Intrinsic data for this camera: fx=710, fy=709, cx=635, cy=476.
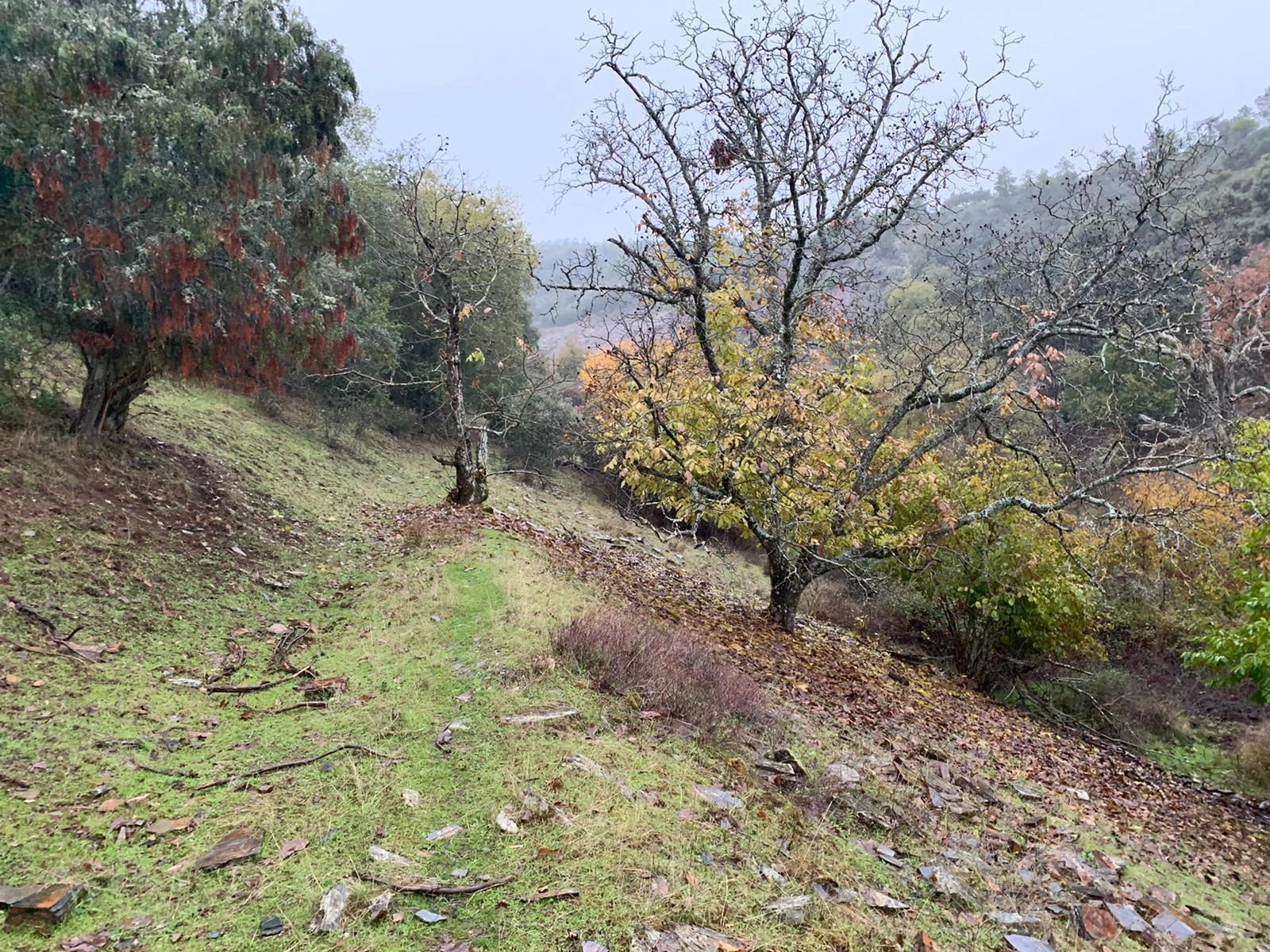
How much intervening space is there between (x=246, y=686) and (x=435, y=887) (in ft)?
10.9

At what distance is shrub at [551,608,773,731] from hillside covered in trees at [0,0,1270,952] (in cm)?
6

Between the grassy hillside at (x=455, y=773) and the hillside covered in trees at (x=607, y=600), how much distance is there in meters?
0.04

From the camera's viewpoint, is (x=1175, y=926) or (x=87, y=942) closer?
(x=87, y=942)

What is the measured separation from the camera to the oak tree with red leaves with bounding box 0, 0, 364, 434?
7.21 meters

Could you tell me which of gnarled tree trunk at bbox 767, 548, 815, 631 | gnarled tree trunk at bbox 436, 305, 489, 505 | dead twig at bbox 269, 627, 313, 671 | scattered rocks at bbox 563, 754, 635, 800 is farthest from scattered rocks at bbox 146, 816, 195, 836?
gnarled tree trunk at bbox 436, 305, 489, 505

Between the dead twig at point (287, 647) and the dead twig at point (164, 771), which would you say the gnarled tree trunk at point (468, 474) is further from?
the dead twig at point (164, 771)

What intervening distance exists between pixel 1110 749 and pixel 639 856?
409 inches

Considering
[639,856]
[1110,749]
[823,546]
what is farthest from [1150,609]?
[639,856]

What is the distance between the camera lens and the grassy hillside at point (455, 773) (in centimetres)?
338

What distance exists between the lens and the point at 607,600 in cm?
894

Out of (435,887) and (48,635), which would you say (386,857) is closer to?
(435,887)

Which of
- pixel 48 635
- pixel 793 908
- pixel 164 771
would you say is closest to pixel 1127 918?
pixel 793 908

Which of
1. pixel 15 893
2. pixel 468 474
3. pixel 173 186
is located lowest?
pixel 15 893

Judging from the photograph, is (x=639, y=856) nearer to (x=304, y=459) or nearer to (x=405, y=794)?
(x=405, y=794)
